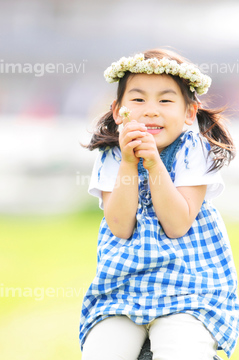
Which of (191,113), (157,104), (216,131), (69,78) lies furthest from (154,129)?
(69,78)

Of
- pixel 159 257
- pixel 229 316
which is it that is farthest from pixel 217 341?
pixel 159 257

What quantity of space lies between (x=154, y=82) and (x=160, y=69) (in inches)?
1.7

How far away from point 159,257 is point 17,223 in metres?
3.37

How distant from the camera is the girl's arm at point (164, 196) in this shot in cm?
138

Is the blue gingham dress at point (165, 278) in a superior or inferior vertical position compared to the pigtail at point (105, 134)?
inferior

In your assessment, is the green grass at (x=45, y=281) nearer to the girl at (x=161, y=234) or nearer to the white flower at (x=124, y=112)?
the girl at (x=161, y=234)

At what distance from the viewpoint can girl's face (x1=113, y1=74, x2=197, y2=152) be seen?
57.9 inches

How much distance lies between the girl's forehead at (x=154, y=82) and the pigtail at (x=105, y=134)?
0.66ft

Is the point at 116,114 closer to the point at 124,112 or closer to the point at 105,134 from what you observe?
the point at 105,134

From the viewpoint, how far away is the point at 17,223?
4.57 metres

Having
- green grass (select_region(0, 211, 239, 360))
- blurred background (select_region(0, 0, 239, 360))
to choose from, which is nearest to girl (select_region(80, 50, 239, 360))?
green grass (select_region(0, 211, 239, 360))

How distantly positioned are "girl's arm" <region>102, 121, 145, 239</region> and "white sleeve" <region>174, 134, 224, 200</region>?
0.15 metres

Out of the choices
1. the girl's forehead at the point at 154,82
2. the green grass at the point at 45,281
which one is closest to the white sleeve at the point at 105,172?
the girl's forehead at the point at 154,82

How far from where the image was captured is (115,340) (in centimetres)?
131
